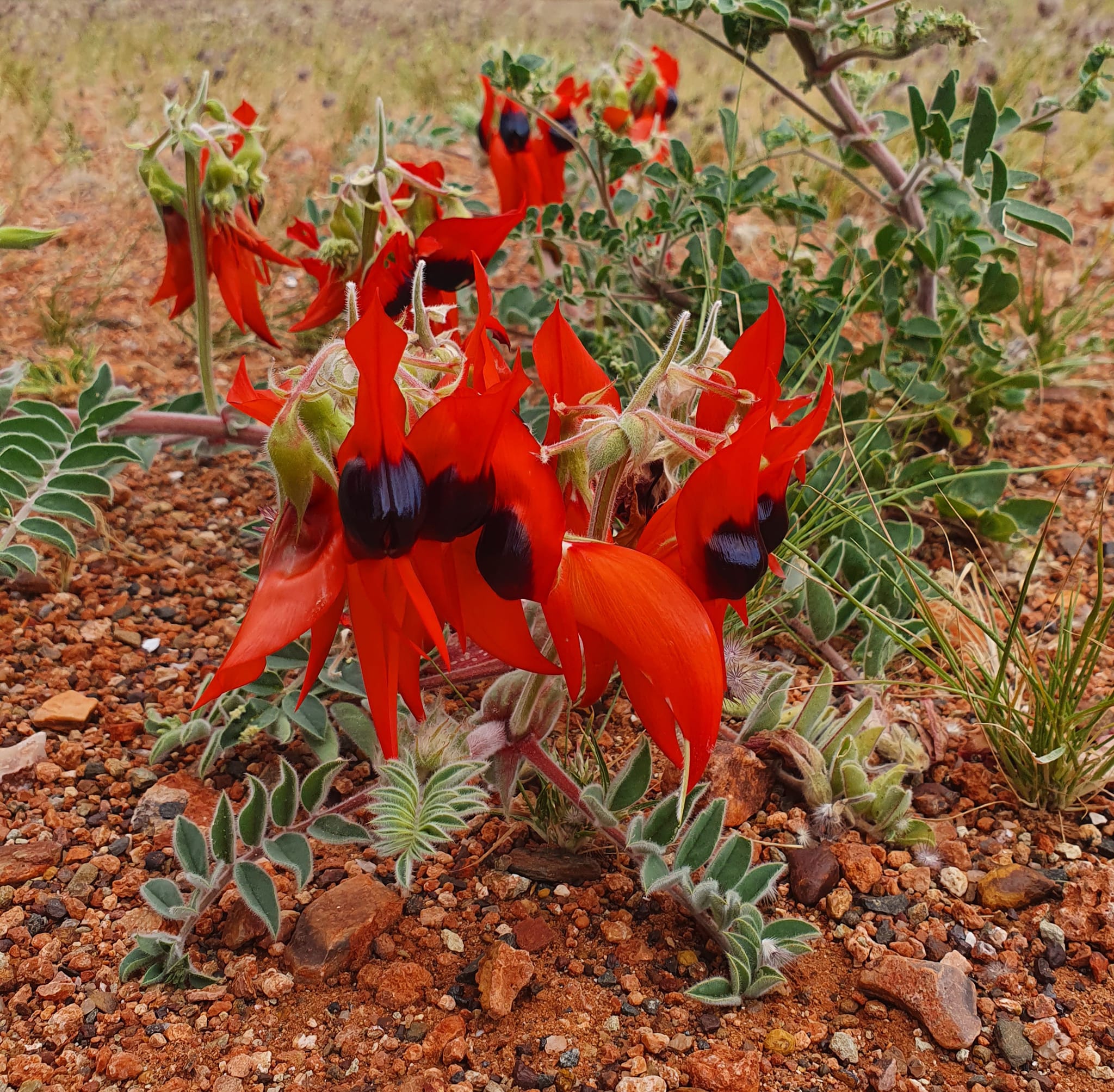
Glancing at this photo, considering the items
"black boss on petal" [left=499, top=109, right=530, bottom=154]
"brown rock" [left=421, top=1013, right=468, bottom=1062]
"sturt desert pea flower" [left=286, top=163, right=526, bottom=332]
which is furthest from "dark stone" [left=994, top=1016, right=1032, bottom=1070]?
"black boss on petal" [left=499, top=109, right=530, bottom=154]

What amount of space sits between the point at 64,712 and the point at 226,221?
0.83 meters

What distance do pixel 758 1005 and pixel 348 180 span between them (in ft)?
4.32

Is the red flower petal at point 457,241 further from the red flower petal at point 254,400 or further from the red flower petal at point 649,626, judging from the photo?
the red flower petal at point 649,626

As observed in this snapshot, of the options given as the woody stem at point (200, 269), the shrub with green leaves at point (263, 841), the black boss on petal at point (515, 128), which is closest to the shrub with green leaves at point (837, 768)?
the shrub with green leaves at point (263, 841)

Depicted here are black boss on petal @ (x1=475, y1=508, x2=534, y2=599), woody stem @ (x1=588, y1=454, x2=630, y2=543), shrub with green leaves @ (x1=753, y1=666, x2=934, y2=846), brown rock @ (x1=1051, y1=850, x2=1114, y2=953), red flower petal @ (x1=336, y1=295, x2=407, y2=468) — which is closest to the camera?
red flower petal @ (x1=336, y1=295, x2=407, y2=468)

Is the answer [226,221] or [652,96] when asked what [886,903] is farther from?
[652,96]

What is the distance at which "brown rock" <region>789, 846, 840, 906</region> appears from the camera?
1.51 metres

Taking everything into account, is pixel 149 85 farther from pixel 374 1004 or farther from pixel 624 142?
pixel 374 1004

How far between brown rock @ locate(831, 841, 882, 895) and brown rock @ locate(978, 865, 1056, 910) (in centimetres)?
14

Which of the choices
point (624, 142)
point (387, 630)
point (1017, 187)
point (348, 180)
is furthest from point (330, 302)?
point (1017, 187)

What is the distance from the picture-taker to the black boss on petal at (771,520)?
108cm

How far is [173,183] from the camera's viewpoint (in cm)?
189

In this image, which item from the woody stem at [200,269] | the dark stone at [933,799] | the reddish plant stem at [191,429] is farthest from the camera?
the reddish plant stem at [191,429]

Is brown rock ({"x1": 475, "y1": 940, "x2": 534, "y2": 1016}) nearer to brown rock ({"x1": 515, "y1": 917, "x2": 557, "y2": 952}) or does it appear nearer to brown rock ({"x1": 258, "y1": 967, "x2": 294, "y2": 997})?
brown rock ({"x1": 515, "y1": 917, "x2": 557, "y2": 952})
